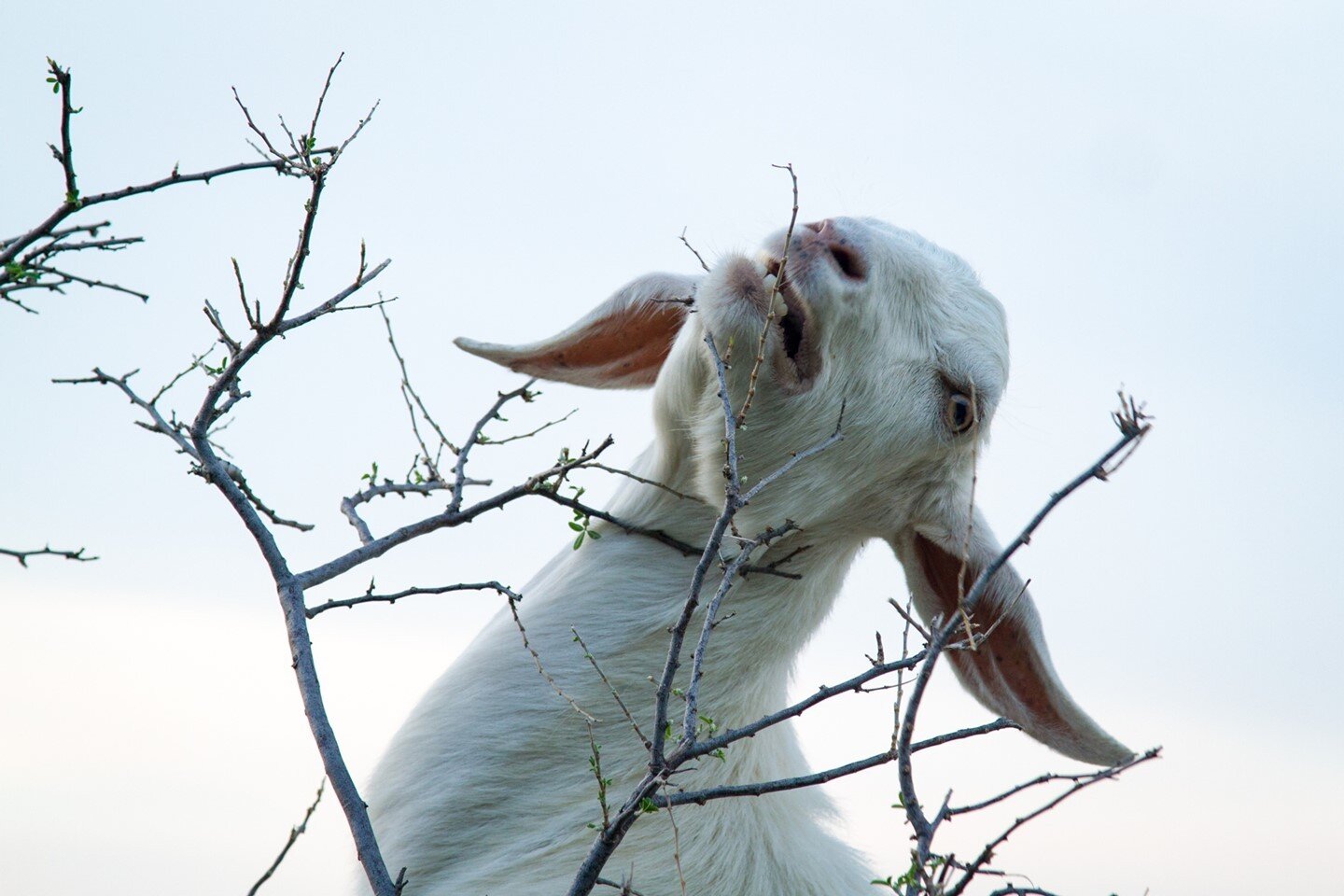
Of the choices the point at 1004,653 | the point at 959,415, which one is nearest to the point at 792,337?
the point at 959,415

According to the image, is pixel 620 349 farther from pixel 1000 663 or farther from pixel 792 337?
pixel 1000 663

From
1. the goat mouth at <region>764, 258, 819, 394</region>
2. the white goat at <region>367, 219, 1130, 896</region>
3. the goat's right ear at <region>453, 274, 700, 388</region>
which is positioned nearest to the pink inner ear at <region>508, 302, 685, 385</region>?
the goat's right ear at <region>453, 274, 700, 388</region>

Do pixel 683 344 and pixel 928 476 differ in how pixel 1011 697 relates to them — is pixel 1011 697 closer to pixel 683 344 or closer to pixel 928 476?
pixel 928 476

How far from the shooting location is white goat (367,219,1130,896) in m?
3.23

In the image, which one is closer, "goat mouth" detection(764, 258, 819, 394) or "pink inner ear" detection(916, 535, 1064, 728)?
"goat mouth" detection(764, 258, 819, 394)

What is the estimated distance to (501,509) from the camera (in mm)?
2924

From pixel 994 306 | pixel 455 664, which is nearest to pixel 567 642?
pixel 455 664

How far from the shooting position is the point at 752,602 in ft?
11.6

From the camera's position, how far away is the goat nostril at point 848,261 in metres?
3.19

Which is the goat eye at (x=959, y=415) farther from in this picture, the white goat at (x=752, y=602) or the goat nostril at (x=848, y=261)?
the goat nostril at (x=848, y=261)

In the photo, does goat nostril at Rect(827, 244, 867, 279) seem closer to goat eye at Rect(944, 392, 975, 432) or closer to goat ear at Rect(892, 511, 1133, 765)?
goat eye at Rect(944, 392, 975, 432)

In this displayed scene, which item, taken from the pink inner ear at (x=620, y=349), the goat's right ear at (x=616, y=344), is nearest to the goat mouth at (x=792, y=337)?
the goat's right ear at (x=616, y=344)

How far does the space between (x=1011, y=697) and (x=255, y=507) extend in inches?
79.1

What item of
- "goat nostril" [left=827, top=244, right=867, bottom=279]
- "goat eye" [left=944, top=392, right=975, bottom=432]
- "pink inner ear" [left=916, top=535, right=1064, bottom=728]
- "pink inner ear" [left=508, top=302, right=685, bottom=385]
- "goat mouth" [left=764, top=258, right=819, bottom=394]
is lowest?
"pink inner ear" [left=916, top=535, right=1064, bottom=728]
